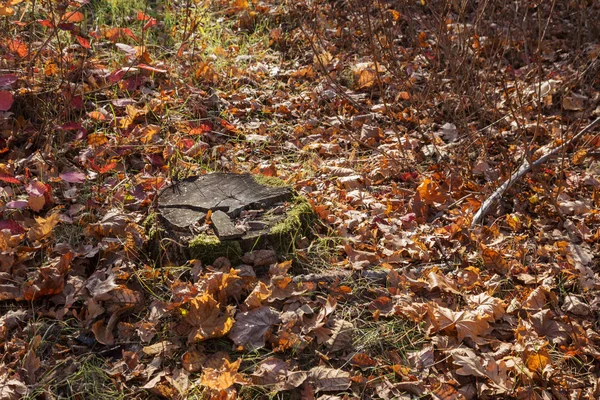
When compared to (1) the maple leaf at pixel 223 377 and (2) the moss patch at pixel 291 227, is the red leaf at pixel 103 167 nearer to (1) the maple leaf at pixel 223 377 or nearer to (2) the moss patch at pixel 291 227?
(2) the moss patch at pixel 291 227

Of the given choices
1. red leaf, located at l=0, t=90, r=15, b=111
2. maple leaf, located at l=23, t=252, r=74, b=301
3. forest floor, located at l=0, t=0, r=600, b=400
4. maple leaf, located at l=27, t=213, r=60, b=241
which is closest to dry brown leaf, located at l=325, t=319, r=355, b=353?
forest floor, located at l=0, t=0, r=600, b=400

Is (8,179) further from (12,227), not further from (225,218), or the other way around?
(225,218)

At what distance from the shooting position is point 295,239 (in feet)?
10.7

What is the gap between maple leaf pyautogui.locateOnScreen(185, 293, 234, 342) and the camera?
2.72 metres

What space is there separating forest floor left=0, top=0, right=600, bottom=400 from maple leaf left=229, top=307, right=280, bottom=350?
0.04 ft

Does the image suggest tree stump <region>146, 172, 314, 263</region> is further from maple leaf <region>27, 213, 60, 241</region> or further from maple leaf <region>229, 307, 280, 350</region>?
maple leaf <region>27, 213, 60, 241</region>

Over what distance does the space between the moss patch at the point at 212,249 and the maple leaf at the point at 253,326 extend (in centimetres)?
36

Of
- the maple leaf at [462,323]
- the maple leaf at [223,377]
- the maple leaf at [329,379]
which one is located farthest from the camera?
the maple leaf at [462,323]

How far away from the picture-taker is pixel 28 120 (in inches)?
156

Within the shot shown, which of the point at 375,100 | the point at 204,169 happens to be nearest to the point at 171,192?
the point at 204,169

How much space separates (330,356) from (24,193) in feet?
6.62

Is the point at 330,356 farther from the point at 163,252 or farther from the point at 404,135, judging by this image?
the point at 404,135

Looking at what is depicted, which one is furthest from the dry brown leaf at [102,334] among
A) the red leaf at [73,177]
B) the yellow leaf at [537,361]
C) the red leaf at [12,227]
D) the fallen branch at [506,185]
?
the fallen branch at [506,185]

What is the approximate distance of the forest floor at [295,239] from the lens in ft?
8.67
